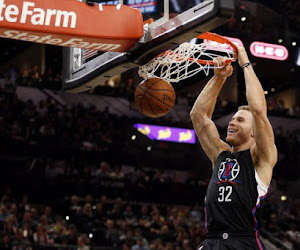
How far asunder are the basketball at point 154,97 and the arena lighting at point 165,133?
13446 millimetres

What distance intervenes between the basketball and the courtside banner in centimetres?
70

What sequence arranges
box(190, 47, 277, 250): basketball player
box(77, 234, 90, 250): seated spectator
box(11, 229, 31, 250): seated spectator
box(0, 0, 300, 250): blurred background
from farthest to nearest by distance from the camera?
box(0, 0, 300, 250): blurred background → box(77, 234, 90, 250): seated spectator → box(11, 229, 31, 250): seated spectator → box(190, 47, 277, 250): basketball player

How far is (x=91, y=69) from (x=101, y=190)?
31.0ft

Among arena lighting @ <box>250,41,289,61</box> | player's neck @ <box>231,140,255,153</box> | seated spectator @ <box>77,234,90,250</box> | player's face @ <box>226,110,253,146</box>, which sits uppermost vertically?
player's face @ <box>226,110,253,146</box>

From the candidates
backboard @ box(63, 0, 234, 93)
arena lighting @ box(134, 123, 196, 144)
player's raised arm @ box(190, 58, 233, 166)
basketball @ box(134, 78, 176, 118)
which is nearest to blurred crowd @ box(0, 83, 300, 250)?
arena lighting @ box(134, 123, 196, 144)

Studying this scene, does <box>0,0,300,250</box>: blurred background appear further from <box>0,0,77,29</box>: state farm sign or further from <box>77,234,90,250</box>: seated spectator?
<box>0,0,77,29</box>: state farm sign

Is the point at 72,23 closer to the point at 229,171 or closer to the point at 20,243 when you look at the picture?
Answer: the point at 229,171

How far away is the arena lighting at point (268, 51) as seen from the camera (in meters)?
16.6

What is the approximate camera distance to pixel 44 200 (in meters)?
14.1

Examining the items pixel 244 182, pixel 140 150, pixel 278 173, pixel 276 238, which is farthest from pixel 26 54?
pixel 244 182

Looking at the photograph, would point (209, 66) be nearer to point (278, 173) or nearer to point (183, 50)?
point (183, 50)

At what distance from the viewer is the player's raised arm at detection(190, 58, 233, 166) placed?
4.73 metres

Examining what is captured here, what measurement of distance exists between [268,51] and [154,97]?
1193cm

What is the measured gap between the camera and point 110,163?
16328mm
